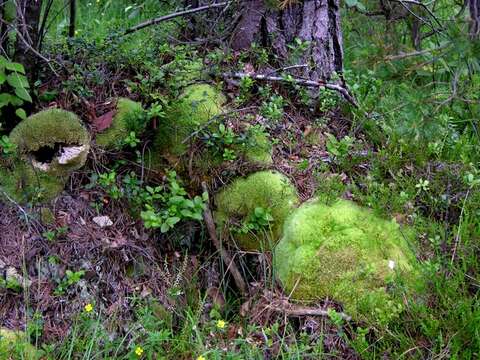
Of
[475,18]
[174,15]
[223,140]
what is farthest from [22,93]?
[475,18]

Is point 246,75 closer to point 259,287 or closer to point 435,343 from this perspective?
point 259,287

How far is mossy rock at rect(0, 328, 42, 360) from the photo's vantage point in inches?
107

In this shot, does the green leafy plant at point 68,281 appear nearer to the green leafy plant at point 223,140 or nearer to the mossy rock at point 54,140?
the mossy rock at point 54,140

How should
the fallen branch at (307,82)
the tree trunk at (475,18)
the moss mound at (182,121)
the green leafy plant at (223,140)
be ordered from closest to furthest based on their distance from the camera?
the tree trunk at (475,18), the green leafy plant at (223,140), the moss mound at (182,121), the fallen branch at (307,82)

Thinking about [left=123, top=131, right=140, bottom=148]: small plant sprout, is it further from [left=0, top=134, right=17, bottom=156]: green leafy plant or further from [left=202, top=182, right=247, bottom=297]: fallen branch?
[left=0, top=134, right=17, bottom=156]: green leafy plant

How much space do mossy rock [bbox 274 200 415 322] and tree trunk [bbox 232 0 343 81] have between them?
1258 mm

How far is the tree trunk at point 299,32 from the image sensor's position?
13.5 ft

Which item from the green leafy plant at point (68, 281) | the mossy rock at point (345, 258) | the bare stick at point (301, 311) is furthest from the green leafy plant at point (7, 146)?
the bare stick at point (301, 311)

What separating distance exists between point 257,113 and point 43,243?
1.61 meters

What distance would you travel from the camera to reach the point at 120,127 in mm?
3562

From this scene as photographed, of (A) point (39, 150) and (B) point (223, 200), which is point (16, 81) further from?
(B) point (223, 200)

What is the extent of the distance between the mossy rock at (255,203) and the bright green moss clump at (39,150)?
906 millimetres

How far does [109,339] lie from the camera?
290cm

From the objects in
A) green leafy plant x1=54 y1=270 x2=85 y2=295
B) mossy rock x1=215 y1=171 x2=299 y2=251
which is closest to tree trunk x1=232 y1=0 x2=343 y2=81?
mossy rock x1=215 y1=171 x2=299 y2=251
